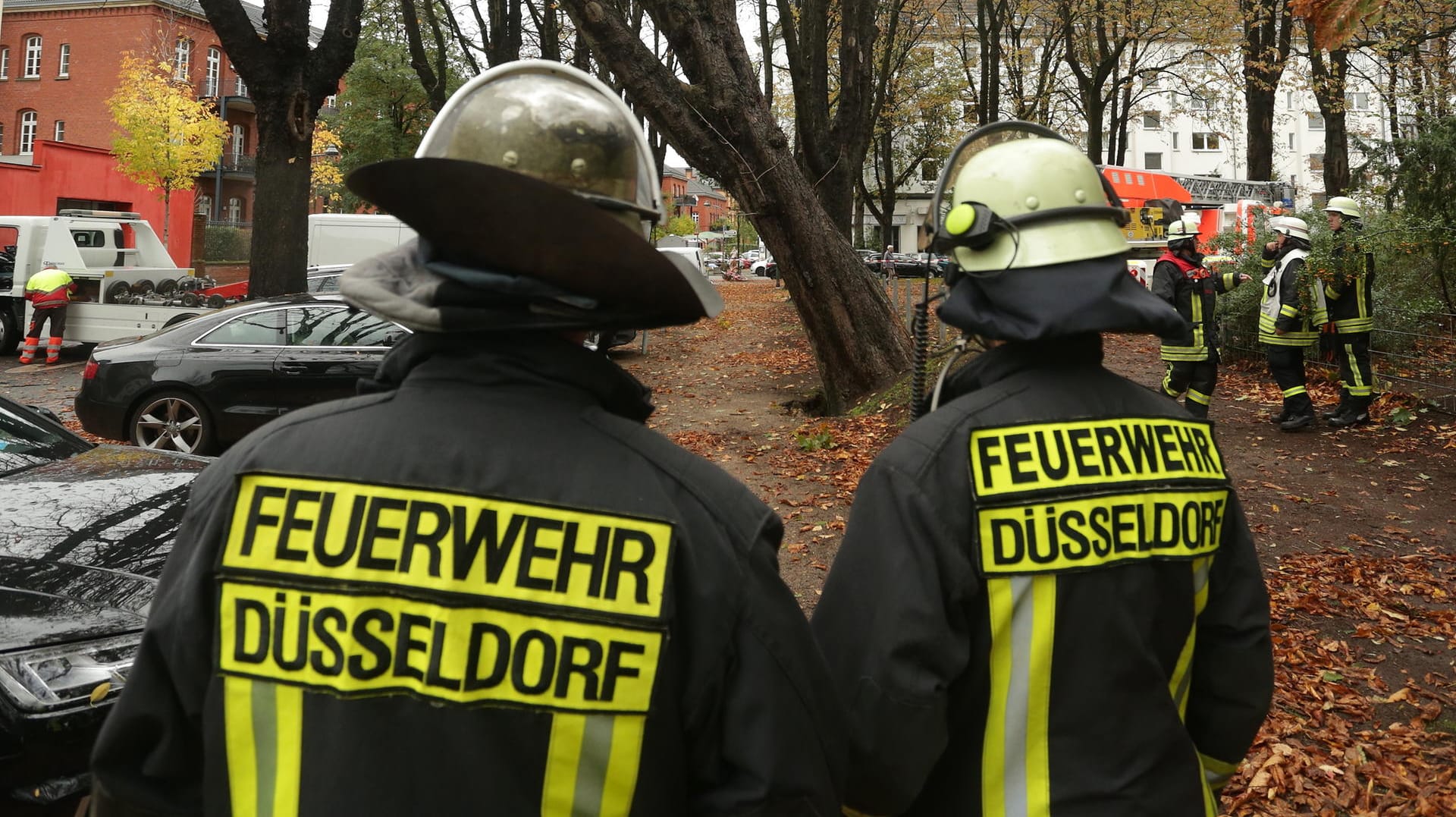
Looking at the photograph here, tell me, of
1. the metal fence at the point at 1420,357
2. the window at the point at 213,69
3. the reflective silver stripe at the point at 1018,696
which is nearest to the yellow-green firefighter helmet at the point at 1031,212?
the reflective silver stripe at the point at 1018,696

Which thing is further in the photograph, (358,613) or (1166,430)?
(1166,430)

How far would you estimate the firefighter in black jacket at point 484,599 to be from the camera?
4.58 feet

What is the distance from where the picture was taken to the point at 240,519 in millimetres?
1467

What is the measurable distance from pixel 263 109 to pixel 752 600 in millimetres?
13042

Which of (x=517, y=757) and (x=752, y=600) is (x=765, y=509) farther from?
(x=517, y=757)

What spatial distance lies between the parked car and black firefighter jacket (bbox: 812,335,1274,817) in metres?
2.56

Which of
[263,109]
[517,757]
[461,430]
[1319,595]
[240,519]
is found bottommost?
[1319,595]

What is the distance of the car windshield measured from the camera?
511 cm

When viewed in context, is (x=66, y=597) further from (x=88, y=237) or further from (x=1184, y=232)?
(x=88, y=237)

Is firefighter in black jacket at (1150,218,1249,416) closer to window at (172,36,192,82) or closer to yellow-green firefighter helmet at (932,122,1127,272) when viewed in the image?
yellow-green firefighter helmet at (932,122,1127,272)

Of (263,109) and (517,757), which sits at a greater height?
(263,109)

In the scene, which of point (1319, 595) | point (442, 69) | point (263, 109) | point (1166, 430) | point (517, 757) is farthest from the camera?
point (442, 69)

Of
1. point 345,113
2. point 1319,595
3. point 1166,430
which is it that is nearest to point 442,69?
point 1319,595

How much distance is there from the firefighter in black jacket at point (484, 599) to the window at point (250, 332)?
9.84 meters
